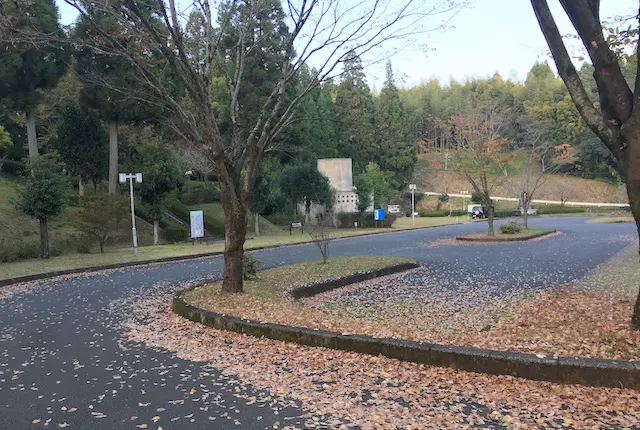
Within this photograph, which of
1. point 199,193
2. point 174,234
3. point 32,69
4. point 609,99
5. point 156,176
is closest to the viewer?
point 609,99

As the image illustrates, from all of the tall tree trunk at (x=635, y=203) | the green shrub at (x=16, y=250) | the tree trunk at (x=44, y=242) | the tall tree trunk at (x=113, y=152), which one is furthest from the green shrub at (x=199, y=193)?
the tall tree trunk at (x=635, y=203)

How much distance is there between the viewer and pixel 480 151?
21.1 m

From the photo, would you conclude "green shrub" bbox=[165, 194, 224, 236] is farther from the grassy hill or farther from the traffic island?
the grassy hill

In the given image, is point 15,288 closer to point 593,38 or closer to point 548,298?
point 548,298

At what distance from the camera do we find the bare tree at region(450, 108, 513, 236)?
20766 mm

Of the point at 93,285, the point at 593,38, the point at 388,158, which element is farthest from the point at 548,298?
the point at 388,158

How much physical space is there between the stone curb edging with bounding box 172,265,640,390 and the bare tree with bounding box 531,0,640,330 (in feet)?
3.83

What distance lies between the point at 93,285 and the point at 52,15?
40.9 feet

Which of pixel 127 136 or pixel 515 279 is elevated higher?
pixel 127 136

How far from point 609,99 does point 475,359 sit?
9.13 feet

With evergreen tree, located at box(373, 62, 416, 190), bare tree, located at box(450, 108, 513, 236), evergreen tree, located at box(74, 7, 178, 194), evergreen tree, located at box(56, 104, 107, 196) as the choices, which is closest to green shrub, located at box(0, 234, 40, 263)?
evergreen tree, located at box(74, 7, 178, 194)

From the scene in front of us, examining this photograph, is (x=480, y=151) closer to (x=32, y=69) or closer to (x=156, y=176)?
(x=156, y=176)

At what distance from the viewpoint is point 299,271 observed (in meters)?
11.4

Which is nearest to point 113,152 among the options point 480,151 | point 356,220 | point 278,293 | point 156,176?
point 156,176
